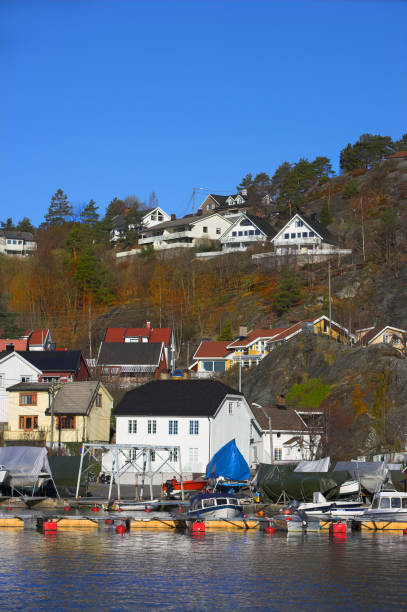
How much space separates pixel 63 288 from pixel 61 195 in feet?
136

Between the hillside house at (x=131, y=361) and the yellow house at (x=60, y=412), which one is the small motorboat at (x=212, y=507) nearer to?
the yellow house at (x=60, y=412)

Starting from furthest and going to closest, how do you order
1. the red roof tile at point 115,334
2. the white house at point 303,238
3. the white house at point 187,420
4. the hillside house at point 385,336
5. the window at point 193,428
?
the white house at point 303,238, the red roof tile at point 115,334, the hillside house at point 385,336, the window at point 193,428, the white house at point 187,420

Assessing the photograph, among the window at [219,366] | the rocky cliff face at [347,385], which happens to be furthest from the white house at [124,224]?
the rocky cliff face at [347,385]

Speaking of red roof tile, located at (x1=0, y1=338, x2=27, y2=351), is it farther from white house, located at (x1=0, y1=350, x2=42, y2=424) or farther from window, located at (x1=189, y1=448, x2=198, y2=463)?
window, located at (x1=189, y1=448, x2=198, y2=463)

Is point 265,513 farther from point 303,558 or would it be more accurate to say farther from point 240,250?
point 240,250

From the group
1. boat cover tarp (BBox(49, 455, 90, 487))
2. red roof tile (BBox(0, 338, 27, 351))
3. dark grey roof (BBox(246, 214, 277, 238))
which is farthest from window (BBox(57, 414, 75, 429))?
dark grey roof (BBox(246, 214, 277, 238))

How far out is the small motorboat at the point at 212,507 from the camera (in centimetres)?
5541

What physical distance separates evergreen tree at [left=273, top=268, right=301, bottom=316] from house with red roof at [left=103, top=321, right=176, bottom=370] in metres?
17.4

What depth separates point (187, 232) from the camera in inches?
6708

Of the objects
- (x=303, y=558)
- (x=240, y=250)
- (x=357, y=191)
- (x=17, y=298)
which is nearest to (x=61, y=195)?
(x=17, y=298)

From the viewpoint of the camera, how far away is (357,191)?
176 m

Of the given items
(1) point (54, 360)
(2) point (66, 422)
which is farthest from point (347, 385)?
(1) point (54, 360)

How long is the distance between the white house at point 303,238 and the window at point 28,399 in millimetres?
70057

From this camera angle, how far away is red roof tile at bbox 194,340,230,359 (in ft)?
411
